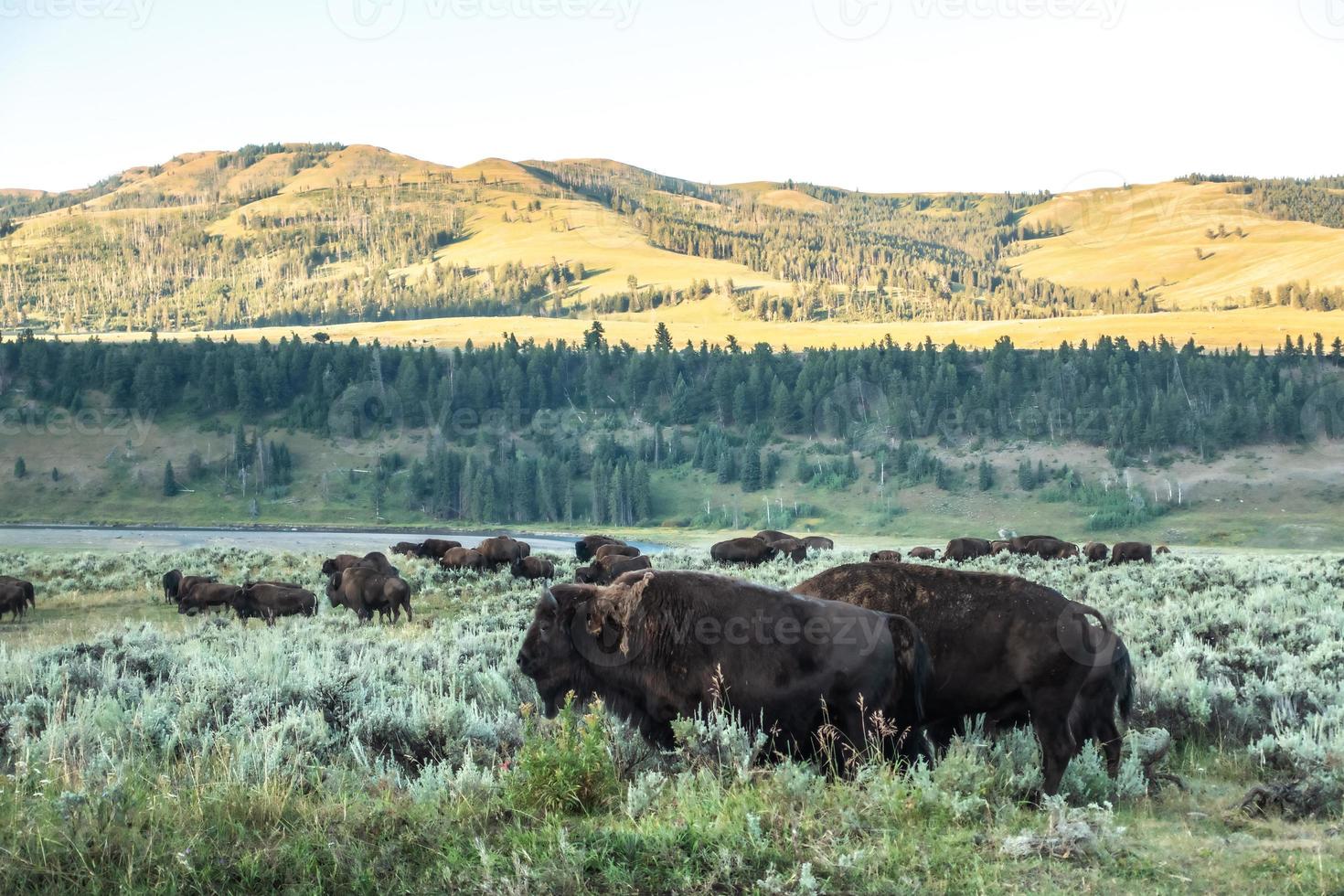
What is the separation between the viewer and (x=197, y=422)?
104625 millimetres

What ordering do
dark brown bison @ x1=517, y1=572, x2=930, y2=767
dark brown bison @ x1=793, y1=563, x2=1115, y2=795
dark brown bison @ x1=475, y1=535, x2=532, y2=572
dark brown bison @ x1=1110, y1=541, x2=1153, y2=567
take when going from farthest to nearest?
dark brown bison @ x1=1110, y1=541, x2=1153, y2=567
dark brown bison @ x1=475, y1=535, x2=532, y2=572
dark brown bison @ x1=793, y1=563, x2=1115, y2=795
dark brown bison @ x1=517, y1=572, x2=930, y2=767

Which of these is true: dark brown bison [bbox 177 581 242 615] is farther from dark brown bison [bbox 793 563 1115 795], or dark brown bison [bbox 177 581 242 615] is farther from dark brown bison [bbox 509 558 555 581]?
dark brown bison [bbox 793 563 1115 795]

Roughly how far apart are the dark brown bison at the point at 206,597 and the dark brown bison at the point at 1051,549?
2437 cm

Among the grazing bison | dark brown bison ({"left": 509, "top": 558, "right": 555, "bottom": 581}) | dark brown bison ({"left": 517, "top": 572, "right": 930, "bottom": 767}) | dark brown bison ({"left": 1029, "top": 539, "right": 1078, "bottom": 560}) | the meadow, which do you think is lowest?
dark brown bison ({"left": 1029, "top": 539, "right": 1078, "bottom": 560})

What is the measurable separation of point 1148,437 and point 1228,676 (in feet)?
281

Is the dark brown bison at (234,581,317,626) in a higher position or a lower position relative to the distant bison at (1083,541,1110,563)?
higher

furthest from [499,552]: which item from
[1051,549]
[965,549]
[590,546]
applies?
[1051,549]

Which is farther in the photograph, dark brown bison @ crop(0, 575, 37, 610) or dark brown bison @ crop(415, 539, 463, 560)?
dark brown bison @ crop(415, 539, 463, 560)

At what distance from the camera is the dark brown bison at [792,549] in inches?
1456

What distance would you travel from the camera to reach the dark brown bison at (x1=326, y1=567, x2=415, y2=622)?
2128 centimetres

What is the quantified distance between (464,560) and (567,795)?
2714 cm

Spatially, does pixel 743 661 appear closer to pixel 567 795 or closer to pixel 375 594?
pixel 567 795

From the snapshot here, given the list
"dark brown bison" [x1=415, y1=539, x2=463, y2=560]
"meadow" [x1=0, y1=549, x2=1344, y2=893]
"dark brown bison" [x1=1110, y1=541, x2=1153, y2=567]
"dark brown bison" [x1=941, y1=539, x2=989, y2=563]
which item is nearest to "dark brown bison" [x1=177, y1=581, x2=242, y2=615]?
"meadow" [x1=0, y1=549, x2=1344, y2=893]

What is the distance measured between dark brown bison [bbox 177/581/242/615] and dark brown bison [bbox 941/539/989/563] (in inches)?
838
